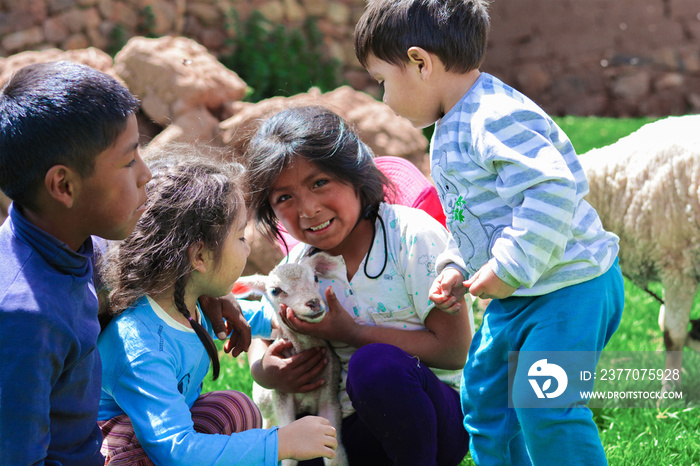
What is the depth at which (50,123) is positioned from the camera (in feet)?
5.57

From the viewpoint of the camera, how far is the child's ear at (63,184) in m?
1.72

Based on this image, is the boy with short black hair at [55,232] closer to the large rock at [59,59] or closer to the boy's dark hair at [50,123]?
the boy's dark hair at [50,123]

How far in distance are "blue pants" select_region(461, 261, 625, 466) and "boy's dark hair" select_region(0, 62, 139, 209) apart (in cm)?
132

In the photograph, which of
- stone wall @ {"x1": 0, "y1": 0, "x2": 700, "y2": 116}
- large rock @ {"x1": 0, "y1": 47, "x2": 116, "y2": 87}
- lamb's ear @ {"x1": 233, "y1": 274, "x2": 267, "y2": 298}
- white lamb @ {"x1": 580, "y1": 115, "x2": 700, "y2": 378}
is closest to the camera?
lamb's ear @ {"x1": 233, "y1": 274, "x2": 267, "y2": 298}

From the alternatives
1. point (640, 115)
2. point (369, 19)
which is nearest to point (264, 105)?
point (369, 19)

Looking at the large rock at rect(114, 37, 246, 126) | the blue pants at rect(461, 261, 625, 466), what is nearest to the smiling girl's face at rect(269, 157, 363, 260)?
the blue pants at rect(461, 261, 625, 466)

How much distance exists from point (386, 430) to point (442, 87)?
114cm

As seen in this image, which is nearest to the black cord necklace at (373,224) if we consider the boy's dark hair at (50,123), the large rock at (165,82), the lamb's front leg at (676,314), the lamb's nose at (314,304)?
the lamb's nose at (314,304)

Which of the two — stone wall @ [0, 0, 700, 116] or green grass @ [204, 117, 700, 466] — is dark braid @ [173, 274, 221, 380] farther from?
stone wall @ [0, 0, 700, 116]

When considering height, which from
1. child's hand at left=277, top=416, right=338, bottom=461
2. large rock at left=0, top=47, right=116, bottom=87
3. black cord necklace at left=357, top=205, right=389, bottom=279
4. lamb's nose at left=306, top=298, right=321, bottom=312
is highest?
black cord necklace at left=357, top=205, right=389, bottom=279

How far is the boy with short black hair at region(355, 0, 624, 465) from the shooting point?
6.69ft

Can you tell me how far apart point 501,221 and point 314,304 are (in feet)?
2.37

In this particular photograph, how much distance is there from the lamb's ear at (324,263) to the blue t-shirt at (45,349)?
38.0 inches

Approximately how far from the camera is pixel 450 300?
7.60ft
